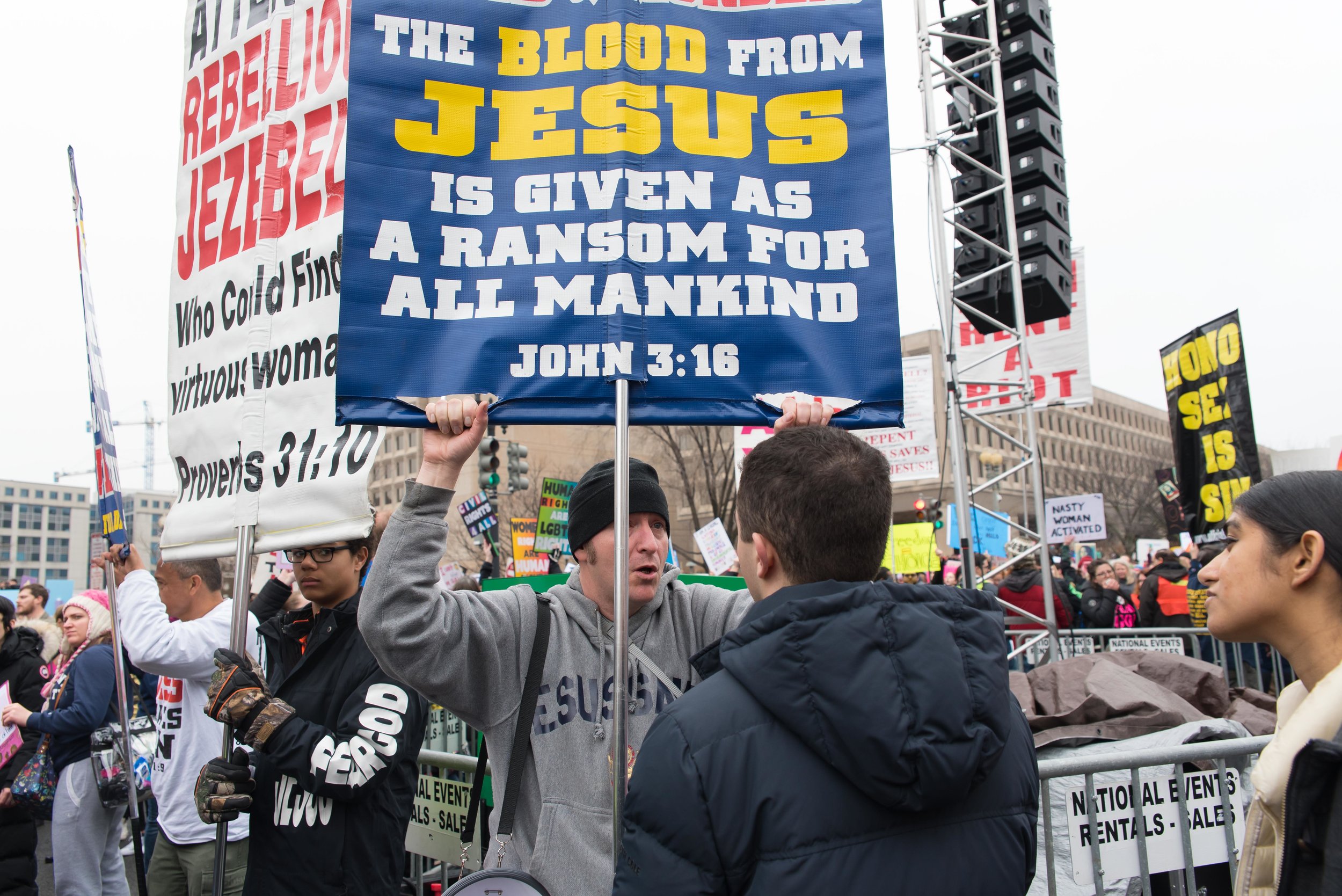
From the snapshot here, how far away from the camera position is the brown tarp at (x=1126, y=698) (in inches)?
176

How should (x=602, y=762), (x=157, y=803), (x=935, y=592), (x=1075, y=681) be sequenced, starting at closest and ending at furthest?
(x=935, y=592), (x=602, y=762), (x=157, y=803), (x=1075, y=681)

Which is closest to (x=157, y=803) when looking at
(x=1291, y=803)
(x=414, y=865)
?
(x=414, y=865)

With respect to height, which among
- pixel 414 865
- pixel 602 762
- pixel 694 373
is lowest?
pixel 414 865

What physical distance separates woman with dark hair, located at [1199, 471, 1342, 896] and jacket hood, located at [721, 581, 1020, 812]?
0.72 m

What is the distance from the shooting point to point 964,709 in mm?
1486

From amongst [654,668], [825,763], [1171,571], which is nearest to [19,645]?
[654,668]

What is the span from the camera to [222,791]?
2682 mm

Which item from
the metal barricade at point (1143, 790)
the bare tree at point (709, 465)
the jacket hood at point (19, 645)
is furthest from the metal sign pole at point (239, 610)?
the bare tree at point (709, 465)

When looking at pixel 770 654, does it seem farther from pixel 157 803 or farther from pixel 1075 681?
pixel 1075 681

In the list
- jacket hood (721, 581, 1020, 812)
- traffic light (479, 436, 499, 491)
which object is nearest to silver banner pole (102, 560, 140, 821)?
jacket hood (721, 581, 1020, 812)

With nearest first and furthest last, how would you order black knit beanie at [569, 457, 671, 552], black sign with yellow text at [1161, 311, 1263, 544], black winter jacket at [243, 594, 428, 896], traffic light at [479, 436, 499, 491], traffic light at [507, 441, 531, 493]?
black knit beanie at [569, 457, 671, 552]
black winter jacket at [243, 594, 428, 896]
black sign with yellow text at [1161, 311, 1263, 544]
traffic light at [479, 436, 499, 491]
traffic light at [507, 441, 531, 493]

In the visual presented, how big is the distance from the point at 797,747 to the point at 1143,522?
194ft

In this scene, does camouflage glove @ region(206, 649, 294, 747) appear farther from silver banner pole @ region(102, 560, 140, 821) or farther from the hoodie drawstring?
the hoodie drawstring

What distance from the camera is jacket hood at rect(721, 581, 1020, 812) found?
1.43 m
